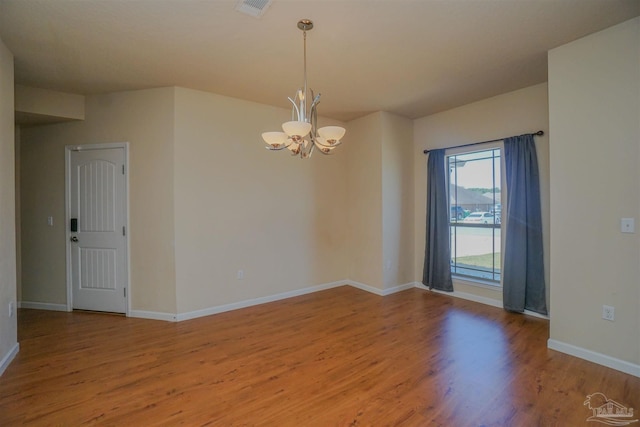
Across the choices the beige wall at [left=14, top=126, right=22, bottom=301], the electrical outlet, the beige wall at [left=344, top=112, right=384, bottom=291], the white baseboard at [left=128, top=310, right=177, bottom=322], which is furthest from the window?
the beige wall at [left=14, top=126, right=22, bottom=301]

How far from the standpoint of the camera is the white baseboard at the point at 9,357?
2436 millimetres

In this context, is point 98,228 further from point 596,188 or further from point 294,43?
point 596,188

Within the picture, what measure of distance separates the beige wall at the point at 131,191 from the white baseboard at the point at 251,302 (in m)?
0.24

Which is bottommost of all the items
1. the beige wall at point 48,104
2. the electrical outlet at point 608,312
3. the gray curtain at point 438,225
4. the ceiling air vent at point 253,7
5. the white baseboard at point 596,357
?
the white baseboard at point 596,357

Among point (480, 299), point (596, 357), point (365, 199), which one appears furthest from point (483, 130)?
point (596, 357)

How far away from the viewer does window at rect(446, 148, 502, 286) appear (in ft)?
13.2

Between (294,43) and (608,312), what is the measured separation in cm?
346

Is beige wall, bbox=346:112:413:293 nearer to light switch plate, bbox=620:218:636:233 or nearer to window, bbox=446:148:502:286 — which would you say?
window, bbox=446:148:502:286

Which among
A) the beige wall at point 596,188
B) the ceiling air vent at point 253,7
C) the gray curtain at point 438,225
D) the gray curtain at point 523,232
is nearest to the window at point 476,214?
the gray curtain at point 438,225

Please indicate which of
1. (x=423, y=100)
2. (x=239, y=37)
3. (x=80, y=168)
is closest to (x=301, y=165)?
(x=423, y=100)

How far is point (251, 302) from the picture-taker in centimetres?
405

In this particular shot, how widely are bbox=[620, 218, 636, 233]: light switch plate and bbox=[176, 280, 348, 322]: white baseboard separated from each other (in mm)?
3500

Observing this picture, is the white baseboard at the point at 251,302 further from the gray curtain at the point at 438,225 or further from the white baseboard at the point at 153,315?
the gray curtain at the point at 438,225

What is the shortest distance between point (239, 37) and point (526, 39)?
7.94 feet
